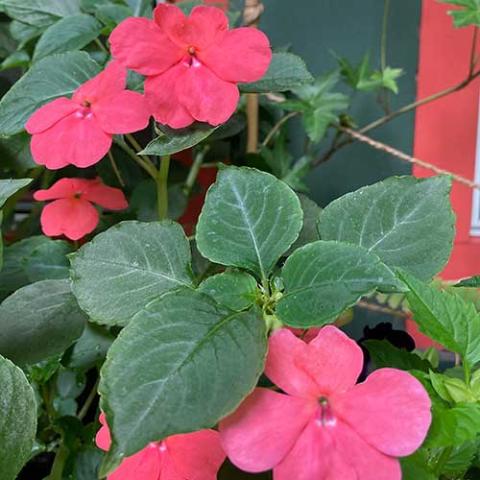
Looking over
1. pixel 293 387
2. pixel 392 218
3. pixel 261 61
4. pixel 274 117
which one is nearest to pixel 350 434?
pixel 293 387

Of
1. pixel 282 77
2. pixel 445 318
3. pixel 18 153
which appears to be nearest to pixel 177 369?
pixel 445 318

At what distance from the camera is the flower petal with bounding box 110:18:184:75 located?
1.53ft

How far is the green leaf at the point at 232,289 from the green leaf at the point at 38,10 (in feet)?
1.67

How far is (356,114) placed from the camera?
99 centimetres

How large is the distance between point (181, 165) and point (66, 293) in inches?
15.4

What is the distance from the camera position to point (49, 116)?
1.71 feet

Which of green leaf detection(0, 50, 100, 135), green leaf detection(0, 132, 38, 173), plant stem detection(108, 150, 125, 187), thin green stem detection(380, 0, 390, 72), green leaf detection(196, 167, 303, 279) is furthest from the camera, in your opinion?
thin green stem detection(380, 0, 390, 72)

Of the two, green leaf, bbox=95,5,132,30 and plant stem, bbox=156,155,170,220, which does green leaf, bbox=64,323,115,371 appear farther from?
green leaf, bbox=95,5,132,30

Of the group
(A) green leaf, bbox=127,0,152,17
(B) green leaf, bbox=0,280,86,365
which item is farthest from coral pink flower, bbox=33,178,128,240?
(A) green leaf, bbox=127,0,152,17

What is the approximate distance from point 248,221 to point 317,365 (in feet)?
0.34

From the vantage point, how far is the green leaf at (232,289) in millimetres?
356

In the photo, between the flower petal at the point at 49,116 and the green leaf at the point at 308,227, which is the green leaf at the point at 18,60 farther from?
the green leaf at the point at 308,227

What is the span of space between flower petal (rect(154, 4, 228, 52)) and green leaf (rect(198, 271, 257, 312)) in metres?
0.20

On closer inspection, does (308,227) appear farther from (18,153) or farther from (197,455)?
(18,153)
